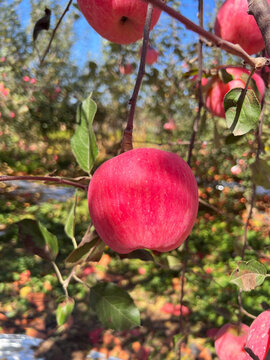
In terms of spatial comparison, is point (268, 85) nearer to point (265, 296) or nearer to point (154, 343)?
point (154, 343)

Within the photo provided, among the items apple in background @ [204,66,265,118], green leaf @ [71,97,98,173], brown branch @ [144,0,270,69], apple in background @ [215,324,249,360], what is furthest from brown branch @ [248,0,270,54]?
apple in background @ [215,324,249,360]

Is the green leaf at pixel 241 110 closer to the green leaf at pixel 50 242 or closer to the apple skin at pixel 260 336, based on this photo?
the apple skin at pixel 260 336

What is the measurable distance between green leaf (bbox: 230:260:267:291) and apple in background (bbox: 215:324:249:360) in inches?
12.1

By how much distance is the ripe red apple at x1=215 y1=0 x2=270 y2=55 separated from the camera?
716 millimetres

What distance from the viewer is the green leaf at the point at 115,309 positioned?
2.01 ft

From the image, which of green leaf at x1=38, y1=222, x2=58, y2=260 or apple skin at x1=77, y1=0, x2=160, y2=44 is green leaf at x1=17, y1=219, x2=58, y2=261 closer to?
green leaf at x1=38, y1=222, x2=58, y2=260

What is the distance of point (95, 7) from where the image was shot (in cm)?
58

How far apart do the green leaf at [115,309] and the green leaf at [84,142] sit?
0.73 feet

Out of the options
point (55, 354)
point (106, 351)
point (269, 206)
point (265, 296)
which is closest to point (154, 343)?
point (106, 351)

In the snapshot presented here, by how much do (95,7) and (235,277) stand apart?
1.53ft

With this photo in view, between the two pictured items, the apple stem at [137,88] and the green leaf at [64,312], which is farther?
the green leaf at [64,312]

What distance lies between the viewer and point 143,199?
0.45 metres

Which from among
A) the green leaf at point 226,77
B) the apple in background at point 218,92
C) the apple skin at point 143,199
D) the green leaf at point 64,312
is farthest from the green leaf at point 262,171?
the green leaf at point 64,312

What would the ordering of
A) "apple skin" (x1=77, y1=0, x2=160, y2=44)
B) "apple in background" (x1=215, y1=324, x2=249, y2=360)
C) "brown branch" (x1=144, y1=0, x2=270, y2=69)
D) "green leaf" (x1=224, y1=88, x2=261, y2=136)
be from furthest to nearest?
1. "apple in background" (x1=215, y1=324, x2=249, y2=360)
2. "apple skin" (x1=77, y1=0, x2=160, y2=44)
3. "green leaf" (x1=224, y1=88, x2=261, y2=136)
4. "brown branch" (x1=144, y1=0, x2=270, y2=69)
